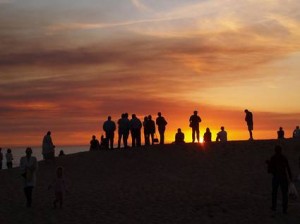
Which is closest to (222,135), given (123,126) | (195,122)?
(195,122)

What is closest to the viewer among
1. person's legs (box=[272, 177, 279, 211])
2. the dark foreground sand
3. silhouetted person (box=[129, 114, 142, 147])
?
person's legs (box=[272, 177, 279, 211])

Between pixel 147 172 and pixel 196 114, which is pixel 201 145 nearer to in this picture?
pixel 196 114

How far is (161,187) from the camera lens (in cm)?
2559

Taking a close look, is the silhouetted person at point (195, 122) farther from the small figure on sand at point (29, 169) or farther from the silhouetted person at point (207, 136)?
the small figure on sand at point (29, 169)

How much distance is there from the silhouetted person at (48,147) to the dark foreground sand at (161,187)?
0.76 metres

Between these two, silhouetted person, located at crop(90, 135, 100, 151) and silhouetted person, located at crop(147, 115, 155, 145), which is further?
silhouetted person, located at crop(90, 135, 100, 151)

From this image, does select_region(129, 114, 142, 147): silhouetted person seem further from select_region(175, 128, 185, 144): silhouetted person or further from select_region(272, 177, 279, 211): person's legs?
select_region(272, 177, 279, 211): person's legs

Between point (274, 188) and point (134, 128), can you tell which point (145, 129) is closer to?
point (134, 128)

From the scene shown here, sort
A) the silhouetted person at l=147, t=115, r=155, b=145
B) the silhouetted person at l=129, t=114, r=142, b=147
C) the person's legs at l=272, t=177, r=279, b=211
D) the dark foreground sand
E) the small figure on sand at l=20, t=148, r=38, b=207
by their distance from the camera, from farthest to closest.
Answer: the silhouetted person at l=147, t=115, r=155, b=145 → the silhouetted person at l=129, t=114, r=142, b=147 → the small figure on sand at l=20, t=148, r=38, b=207 → the dark foreground sand → the person's legs at l=272, t=177, r=279, b=211

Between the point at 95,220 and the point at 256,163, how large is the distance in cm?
1432

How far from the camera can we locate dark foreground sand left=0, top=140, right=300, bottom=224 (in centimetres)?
1908

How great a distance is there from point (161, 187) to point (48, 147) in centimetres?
1085

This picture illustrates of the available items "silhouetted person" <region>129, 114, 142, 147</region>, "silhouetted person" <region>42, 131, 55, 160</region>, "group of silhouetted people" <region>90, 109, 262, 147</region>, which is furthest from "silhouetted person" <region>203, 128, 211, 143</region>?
"silhouetted person" <region>42, 131, 55, 160</region>

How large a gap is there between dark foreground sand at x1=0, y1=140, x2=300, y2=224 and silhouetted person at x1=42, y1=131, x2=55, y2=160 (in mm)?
757
